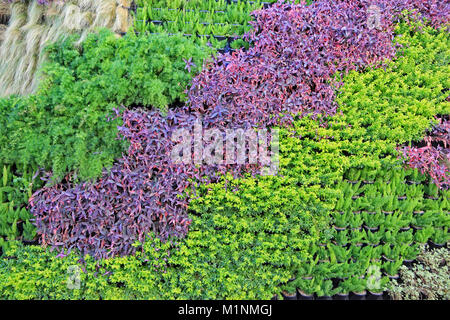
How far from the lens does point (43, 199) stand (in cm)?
272

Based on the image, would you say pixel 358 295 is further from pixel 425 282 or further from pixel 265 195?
pixel 265 195

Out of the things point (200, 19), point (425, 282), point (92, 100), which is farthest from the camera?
point (200, 19)

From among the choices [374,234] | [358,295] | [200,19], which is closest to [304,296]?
[358,295]

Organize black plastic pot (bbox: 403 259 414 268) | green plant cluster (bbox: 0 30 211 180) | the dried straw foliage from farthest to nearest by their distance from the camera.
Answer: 1. the dried straw foliage
2. black plastic pot (bbox: 403 259 414 268)
3. green plant cluster (bbox: 0 30 211 180)

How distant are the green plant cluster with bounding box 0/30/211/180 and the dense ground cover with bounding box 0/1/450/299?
2.0 inches

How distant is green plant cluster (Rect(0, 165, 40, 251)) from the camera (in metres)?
Answer: 2.75

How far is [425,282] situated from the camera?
2811 mm

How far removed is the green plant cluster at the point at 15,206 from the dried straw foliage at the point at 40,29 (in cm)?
89

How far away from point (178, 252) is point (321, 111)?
176cm

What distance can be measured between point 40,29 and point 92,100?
1351 mm

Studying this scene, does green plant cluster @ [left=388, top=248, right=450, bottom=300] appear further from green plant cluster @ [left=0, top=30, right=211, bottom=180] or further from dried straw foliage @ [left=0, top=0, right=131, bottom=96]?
dried straw foliage @ [left=0, top=0, right=131, bottom=96]

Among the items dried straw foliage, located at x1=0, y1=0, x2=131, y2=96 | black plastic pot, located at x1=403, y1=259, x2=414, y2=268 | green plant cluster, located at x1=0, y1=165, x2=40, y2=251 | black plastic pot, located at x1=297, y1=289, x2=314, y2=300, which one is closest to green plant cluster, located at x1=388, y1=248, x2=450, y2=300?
black plastic pot, located at x1=403, y1=259, x2=414, y2=268

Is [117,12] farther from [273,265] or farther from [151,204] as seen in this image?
[273,265]

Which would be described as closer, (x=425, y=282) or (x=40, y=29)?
(x=425, y=282)
